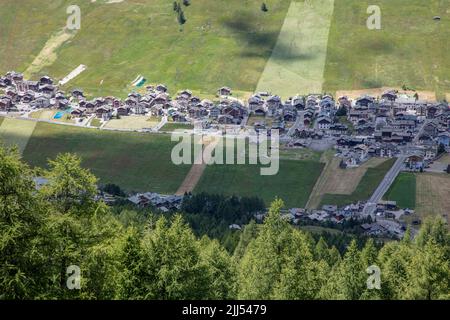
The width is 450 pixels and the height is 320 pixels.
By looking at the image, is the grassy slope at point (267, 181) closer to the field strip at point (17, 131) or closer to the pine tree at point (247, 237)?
the pine tree at point (247, 237)

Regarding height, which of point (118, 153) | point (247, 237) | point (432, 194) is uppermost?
point (247, 237)

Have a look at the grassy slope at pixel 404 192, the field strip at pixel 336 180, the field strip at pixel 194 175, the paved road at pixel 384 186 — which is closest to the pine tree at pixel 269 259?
the paved road at pixel 384 186

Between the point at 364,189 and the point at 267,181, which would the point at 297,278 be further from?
the point at 267,181

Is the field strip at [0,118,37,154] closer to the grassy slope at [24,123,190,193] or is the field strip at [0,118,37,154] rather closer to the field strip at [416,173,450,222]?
the grassy slope at [24,123,190,193]

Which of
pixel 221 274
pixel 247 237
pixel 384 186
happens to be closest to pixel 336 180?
pixel 384 186
